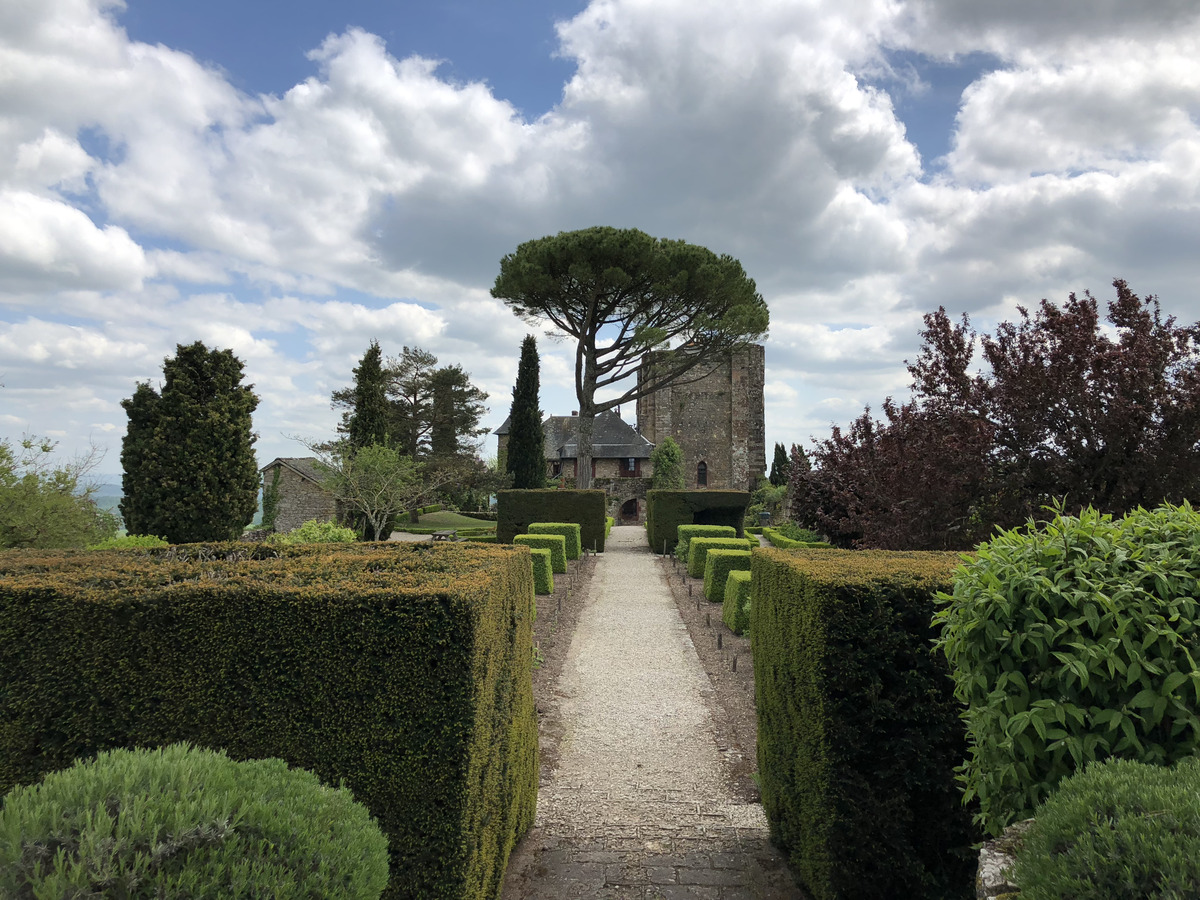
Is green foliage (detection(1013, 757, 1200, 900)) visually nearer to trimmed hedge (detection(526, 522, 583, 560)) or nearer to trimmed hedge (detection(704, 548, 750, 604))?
trimmed hedge (detection(704, 548, 750, 604))

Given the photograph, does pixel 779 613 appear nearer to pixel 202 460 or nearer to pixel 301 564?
pixel 301 564

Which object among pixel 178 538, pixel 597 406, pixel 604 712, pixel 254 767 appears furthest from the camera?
pixel 597 406

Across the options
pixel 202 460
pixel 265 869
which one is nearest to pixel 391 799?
pixel 265 869

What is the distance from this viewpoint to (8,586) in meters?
3.54

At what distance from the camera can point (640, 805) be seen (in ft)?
17.9

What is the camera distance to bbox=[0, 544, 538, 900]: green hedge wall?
10.1ft

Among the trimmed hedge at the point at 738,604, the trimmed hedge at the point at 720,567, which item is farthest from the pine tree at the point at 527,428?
the trimmed hedge at the point at 738,604

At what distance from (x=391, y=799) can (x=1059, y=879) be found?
2621 mm

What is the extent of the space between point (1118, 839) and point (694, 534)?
710 inches

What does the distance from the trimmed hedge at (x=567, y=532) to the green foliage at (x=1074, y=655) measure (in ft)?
55.7

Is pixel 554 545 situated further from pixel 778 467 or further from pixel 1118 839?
pixel 778 467

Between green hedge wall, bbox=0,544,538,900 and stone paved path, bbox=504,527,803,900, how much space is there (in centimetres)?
96

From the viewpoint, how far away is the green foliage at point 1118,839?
1.87m

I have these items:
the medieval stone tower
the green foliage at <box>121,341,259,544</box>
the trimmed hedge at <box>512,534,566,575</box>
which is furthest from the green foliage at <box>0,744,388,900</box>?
the medieval stone tower
